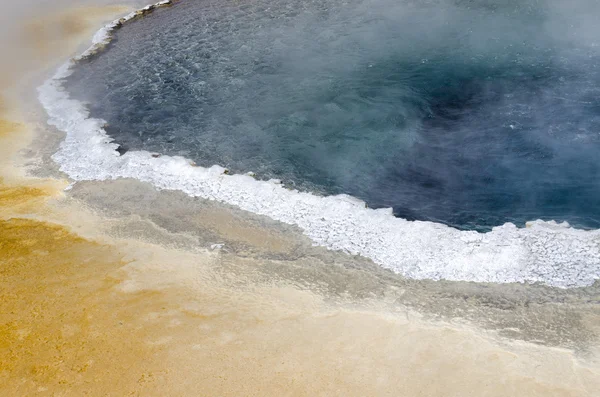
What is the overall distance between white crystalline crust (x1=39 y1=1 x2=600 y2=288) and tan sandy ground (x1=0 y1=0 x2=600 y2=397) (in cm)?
108

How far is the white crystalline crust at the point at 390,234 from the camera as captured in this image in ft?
23.6

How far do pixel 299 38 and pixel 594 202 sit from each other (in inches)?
362

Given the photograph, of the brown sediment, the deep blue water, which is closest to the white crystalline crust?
the deep blue water

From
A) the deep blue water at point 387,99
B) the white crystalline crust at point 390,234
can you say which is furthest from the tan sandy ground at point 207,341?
the deep blue water at point 387,99

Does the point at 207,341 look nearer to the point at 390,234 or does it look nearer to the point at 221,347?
the point at 221,347

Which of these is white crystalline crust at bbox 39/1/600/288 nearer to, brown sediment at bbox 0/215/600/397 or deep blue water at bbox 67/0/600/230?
deep blue water at bbox 67/0/600/230

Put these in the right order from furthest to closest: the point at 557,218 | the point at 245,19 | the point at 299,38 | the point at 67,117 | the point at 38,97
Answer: the point at 245,19 < the point at 299,38 < the point at 38,97 < the point at 67,117 < the point at 557,218

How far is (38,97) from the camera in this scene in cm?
1388

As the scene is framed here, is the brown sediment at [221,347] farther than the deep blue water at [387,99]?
No

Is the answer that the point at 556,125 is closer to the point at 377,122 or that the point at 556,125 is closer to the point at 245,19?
the point at 377,122

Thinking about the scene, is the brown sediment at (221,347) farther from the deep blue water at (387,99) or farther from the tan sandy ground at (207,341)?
the deep blue water at (387,99)

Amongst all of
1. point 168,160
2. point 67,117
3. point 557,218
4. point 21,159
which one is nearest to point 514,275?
point 557,218

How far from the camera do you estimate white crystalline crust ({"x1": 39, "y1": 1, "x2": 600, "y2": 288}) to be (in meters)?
7.20

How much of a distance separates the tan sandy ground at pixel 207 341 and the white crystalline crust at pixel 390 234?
108 centimetres
